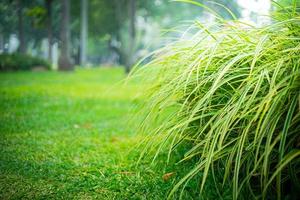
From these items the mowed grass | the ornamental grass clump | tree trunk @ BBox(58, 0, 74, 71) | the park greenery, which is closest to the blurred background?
tree trunk @ BBox(58, 0, 74, 71)

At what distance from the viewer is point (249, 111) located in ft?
4.51

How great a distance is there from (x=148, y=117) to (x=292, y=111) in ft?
2.84

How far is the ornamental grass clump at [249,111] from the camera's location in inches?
53.6

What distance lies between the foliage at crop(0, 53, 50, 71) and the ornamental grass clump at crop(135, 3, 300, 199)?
13738mm

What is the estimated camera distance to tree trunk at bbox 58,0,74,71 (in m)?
13.7

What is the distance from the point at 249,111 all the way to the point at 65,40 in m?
13.7

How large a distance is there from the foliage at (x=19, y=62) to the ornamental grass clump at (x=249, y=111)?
45.1ft

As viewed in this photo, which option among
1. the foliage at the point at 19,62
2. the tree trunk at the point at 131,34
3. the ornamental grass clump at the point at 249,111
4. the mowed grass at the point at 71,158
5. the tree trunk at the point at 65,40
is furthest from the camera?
the foliage at the point at 19,62

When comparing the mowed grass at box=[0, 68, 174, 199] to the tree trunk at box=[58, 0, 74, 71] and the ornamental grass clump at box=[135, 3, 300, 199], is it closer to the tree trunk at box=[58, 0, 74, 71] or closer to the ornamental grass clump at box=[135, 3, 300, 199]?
the ornamental grass clump at box=[135, 3, 300, 199]

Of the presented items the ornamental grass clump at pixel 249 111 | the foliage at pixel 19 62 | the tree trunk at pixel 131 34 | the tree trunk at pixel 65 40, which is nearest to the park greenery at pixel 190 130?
the ornamental grass clump at pixel 249 111

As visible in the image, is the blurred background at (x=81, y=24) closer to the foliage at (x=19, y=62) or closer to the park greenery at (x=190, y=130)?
the foliage at (x=19, y=62)

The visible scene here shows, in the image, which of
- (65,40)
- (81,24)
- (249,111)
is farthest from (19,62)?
(249,111)

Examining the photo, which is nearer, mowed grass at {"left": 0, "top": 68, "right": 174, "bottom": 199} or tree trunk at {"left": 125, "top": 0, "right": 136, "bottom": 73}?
mowed grass at {"left": 0, "top": 68, "right": 174, "bottom": 199}

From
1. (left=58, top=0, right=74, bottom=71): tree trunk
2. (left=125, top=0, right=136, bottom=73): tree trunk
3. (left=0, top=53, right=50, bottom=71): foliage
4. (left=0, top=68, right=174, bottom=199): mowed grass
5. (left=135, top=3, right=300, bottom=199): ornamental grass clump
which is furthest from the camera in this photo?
(left=0, top=53, right=50, bottom=71): foliage
